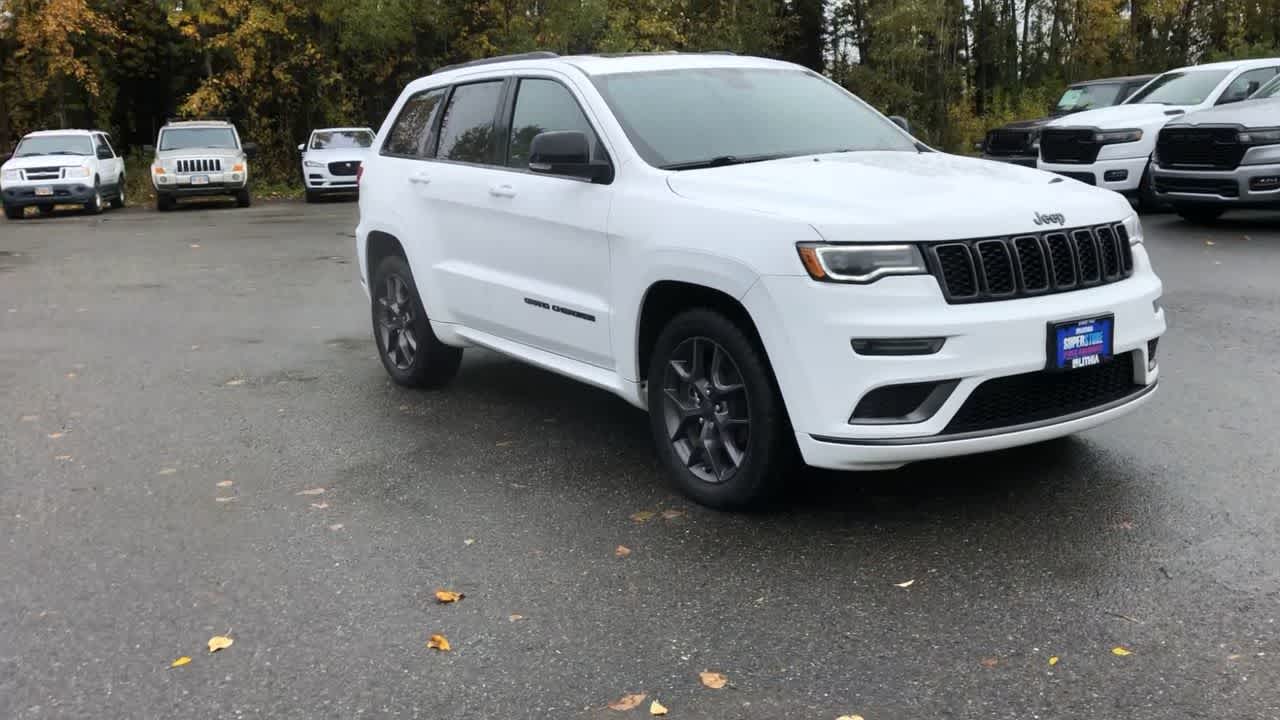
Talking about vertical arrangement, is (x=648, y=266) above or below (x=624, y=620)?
above

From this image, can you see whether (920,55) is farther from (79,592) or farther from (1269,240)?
(79,592)

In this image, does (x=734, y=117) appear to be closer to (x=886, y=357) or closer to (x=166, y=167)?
(x=886, y=357)

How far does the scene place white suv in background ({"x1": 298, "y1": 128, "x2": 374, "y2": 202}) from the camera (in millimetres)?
28078

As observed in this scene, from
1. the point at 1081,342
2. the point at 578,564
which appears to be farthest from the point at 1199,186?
the point at 578,564

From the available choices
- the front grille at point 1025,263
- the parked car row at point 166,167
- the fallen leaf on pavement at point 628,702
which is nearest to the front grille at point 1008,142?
the parked car row at point 166,167

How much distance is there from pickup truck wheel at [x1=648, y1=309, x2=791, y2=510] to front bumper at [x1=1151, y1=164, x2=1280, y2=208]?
36.0ft

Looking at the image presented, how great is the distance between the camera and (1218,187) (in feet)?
47.3

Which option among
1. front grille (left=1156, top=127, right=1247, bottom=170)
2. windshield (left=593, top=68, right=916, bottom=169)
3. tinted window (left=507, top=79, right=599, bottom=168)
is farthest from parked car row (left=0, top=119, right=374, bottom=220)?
windshield (left=593, top=68, right=916, bottom=169)

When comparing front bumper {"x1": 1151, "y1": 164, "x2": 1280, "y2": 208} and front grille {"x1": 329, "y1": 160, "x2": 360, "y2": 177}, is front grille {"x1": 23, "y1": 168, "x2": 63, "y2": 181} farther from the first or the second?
front bumper {"x1": 1151, "y1": 164, "x2": 1280, "y2": 208}

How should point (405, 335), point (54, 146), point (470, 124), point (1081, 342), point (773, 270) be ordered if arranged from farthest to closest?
point (54, 146) < point (405, 335) < point (470, 124) < point (1081, 342) < point (773, 270)

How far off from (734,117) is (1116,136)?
12.2 metres

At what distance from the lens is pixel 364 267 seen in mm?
8023

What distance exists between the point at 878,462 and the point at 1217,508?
151cm

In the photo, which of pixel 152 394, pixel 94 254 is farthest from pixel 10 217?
pixel 152 394
